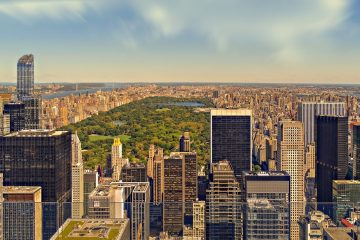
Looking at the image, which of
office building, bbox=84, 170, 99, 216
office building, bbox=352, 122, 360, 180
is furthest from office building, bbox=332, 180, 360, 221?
office building, bbox=84, 170, 99, 216

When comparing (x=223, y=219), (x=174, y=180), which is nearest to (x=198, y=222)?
(x=223, y=219)

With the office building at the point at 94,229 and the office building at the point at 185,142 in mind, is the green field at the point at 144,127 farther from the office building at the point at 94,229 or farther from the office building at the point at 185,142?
the office building at the point at 94,229

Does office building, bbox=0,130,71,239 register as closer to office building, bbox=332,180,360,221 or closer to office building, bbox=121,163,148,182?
office building, bbox=121,163,148,182

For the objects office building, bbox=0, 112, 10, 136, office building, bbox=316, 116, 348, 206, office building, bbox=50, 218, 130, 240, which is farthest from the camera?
office building, bbox=316, 116, 348, 206

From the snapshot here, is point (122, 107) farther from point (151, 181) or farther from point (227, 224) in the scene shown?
point (227, 224)

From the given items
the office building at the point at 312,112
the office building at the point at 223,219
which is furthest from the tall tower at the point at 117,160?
the office building at the point at 312,112
